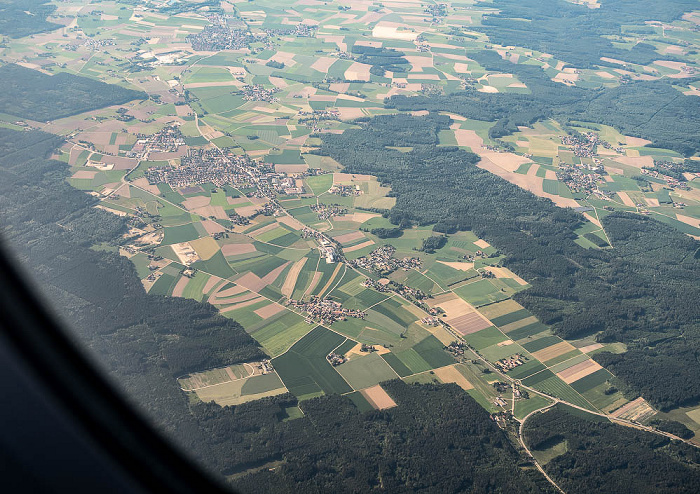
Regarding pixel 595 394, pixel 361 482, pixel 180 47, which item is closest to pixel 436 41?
pixel 180 47

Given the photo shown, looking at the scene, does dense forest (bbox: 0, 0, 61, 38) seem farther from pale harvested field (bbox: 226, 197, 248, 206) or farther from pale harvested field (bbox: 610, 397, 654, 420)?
pale harvested field (bbox: 610, 397, 654, 420)

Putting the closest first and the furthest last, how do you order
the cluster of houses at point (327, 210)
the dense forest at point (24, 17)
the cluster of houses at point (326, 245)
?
1. the cluster of houses at point (326, 245)
2. the cluster of houses at point (327, 210)
3. the dense forest at point (24, 17)

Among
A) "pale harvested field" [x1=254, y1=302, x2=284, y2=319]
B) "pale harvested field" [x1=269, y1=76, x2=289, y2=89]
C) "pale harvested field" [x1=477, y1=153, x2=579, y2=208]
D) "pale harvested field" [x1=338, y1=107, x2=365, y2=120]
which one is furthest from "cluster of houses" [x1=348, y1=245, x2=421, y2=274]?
"pale harvested field" [x1=269, y1=76, x2=289, y2=89]

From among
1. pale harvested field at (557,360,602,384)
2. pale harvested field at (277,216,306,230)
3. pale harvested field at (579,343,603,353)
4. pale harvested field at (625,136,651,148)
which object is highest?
pale harvested field at (625,136,651,148)

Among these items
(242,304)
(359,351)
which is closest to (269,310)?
(242,304)

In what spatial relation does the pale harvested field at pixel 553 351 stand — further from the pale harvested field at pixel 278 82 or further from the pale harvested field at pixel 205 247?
the pale harvested field at pixel 278 82

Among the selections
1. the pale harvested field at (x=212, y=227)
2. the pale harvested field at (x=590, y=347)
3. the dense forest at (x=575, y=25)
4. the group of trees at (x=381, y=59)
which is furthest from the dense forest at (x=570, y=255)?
the dense forest at (x=575, y=25)
